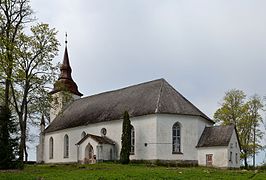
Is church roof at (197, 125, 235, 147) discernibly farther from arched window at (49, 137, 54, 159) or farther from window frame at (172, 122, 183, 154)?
arched window at (49, 137, 54, 159)

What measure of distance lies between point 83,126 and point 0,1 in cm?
2037

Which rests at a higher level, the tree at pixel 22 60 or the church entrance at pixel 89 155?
the tree at pixel 22 60

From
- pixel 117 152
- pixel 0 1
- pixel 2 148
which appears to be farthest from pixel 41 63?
pixel 117 152

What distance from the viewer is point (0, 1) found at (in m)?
32.3

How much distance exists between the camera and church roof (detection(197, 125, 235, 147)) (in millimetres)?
39750

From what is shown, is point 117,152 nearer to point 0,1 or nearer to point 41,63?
point 41,63

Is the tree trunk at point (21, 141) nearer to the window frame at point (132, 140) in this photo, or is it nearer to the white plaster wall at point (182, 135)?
the window frame at point (132, 140)

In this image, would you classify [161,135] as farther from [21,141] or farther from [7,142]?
[7,142]

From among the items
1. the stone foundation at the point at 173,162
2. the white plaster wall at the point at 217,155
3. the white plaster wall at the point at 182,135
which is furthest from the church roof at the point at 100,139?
the white plaster wall at the point at 217,155

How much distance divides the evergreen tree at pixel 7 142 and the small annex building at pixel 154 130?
7.42 metres

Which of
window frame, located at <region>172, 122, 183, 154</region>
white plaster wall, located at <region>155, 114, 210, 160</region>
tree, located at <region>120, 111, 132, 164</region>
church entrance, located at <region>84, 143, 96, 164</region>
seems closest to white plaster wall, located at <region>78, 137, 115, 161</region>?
church entrance, located at <region>84, 143, 96, 164</region>

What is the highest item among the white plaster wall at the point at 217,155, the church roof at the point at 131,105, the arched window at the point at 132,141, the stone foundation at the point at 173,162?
the church roof at the point at 131,105

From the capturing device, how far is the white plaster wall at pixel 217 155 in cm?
3906

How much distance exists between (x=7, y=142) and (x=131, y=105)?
16978 millimetres
